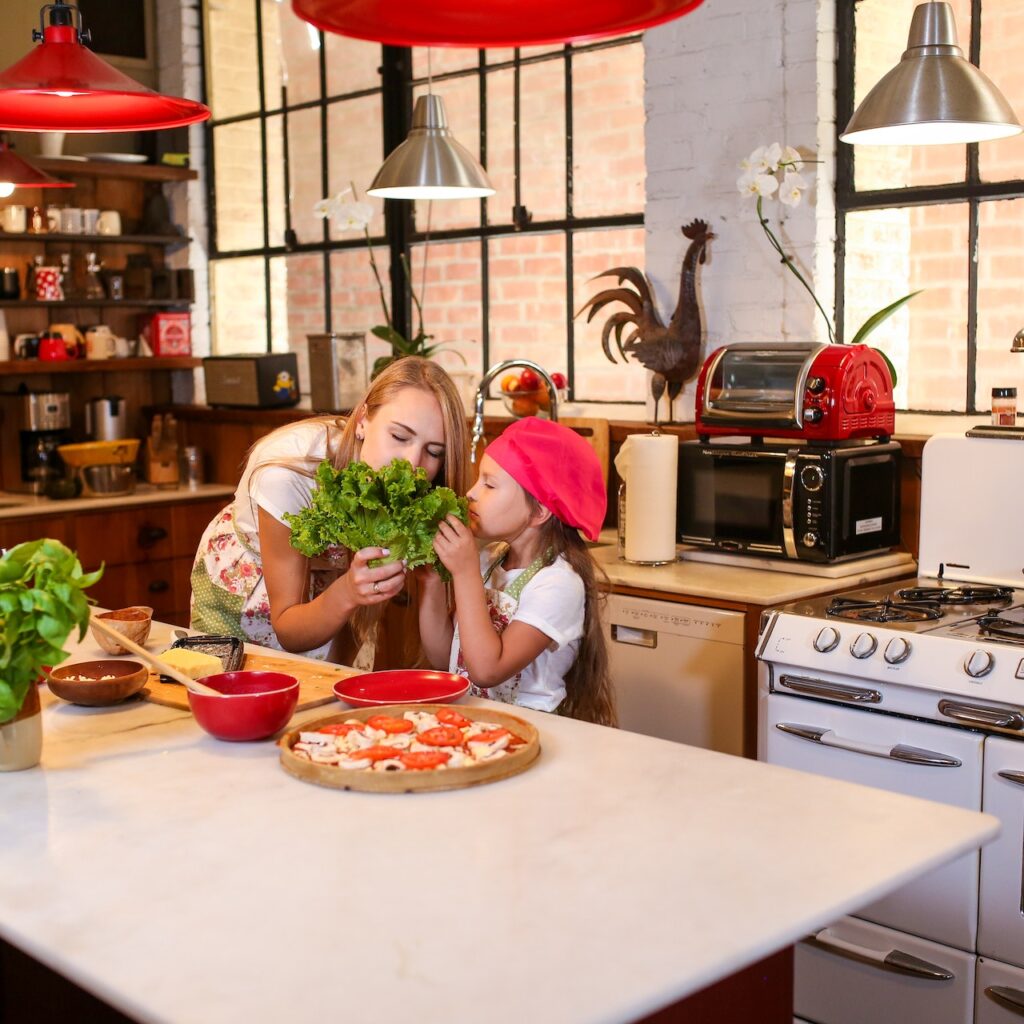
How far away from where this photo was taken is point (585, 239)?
4543mm

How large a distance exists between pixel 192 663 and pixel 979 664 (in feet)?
4.66

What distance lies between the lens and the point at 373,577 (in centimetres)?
220

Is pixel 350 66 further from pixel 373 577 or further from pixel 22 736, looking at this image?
pixel 22 736

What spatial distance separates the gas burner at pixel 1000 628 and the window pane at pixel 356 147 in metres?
3.18

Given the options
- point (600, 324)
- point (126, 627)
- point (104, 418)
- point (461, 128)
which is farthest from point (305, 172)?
point (126, 627)

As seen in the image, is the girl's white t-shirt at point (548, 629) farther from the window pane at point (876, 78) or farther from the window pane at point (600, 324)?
the window pane at point (600, 324)

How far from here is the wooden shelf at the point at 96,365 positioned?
536 centimetres

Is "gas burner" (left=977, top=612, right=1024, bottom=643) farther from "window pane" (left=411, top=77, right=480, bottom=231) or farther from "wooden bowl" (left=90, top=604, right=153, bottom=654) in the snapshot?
"window pane" (left=411, top=77, right=480, bottom=231)

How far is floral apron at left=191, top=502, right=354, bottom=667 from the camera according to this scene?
2779mm

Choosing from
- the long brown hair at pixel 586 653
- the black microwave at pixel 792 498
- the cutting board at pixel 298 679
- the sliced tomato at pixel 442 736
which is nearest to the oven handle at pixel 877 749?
the long brown hair at pixel 586 653

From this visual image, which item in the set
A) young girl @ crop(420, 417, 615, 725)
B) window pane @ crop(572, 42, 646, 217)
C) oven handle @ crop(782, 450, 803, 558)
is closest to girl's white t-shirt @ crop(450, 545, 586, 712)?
young girl @ crop(420, 417, 615, 725)

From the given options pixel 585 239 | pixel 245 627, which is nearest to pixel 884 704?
pixel 245 627

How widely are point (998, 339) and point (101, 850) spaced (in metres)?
2.78

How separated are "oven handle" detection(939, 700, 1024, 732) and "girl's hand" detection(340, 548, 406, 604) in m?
1.08
